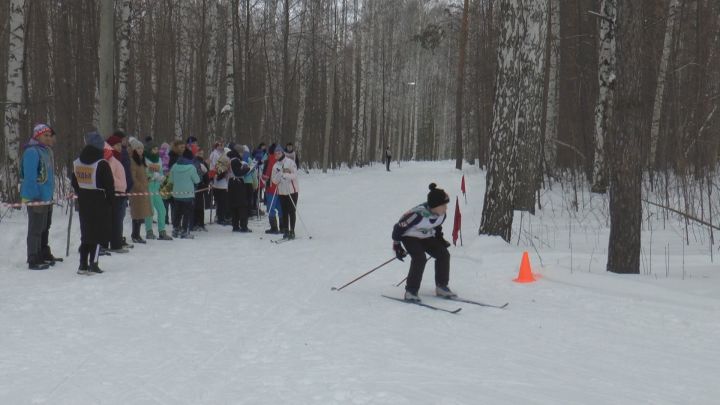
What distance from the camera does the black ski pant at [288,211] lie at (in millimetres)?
11891

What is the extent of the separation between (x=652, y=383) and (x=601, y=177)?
44.2ft

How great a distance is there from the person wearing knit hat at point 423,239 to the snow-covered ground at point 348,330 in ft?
1.04

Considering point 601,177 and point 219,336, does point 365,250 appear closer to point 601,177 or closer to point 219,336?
point 219,336

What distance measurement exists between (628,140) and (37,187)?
827cm

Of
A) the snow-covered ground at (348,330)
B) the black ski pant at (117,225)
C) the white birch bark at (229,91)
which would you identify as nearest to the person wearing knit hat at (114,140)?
the black ski pant at (117,225)

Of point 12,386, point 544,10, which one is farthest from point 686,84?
point 12,386

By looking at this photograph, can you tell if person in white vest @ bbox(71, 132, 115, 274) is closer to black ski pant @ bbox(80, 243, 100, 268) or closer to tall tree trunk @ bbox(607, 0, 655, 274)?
black ski pant @ bbox(80, 243, 100, 268)

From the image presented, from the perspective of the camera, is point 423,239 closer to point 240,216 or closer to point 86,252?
point 86,252

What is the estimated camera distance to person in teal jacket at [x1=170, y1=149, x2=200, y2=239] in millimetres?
11555

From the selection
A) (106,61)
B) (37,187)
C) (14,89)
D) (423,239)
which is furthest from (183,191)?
(423,239)

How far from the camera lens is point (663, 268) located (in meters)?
8.30

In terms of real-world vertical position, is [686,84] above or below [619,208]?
above

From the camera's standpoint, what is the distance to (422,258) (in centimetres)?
699

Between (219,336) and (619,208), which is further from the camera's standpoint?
(619,208)
